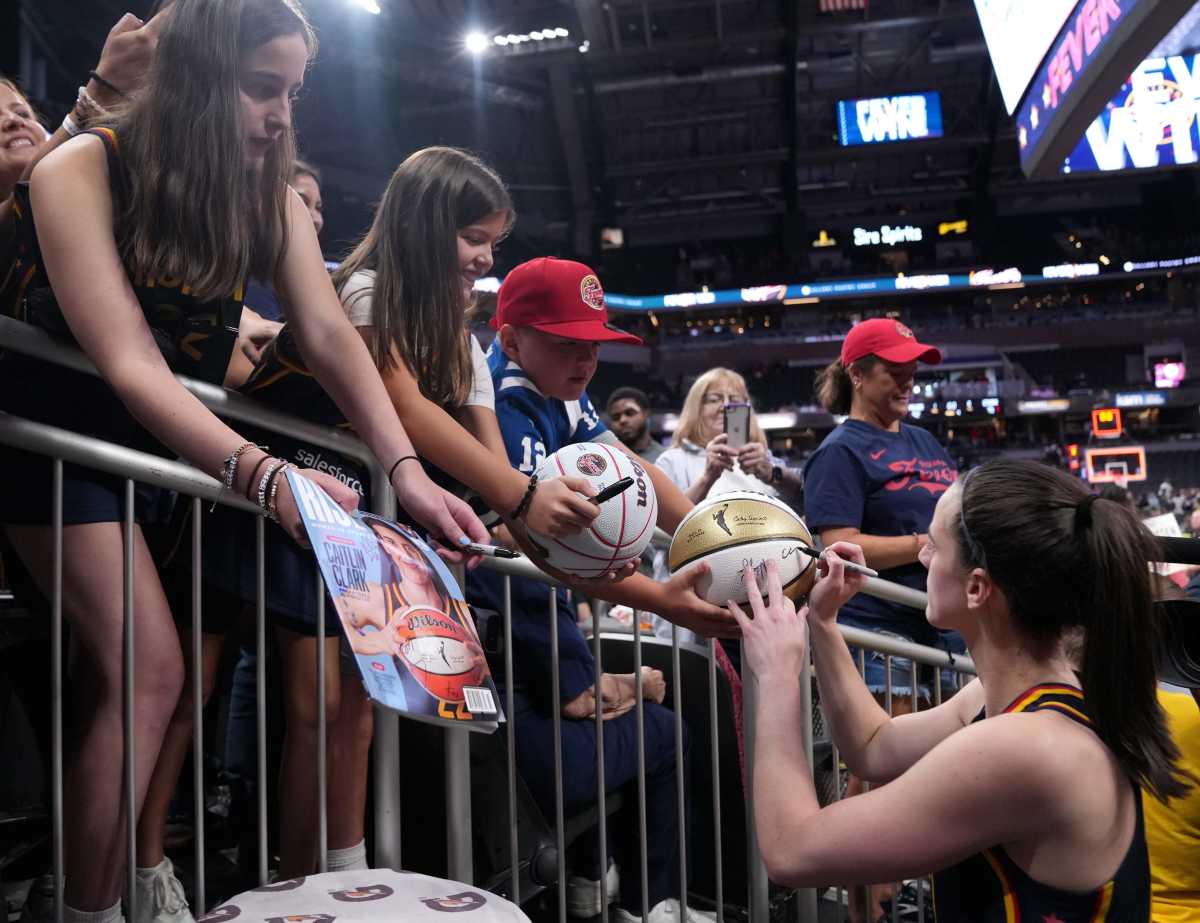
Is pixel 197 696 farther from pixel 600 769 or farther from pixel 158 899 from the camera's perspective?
pixel 600 769

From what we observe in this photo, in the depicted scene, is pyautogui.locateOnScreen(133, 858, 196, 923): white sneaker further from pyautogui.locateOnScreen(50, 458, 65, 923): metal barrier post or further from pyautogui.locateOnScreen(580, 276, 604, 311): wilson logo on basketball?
pyautogui.locateOnScreen(580, 276, 604, 311): wilson logo on basketball

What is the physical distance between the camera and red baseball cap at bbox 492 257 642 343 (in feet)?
7.04

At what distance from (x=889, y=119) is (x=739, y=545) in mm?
21245

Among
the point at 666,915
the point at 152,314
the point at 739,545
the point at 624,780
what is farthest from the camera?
the point at 666,915

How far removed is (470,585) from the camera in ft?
7.30

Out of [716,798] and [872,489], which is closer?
[716,798]

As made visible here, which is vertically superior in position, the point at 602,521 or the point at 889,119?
the point at 889,119

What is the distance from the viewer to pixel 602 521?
176 cm

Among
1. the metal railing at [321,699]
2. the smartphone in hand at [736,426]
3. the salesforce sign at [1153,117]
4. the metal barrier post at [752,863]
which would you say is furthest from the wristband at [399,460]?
the salesforce sign at [1153,117]

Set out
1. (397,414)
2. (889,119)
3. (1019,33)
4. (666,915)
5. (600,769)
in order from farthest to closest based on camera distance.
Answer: (889,119), (1019,33), (666,915), (600,769), (397,414)

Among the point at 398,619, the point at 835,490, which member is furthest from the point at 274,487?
the point at 835,490

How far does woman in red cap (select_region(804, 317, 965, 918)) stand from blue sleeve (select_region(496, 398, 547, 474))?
1.26 m

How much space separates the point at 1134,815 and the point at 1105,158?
8598 mm

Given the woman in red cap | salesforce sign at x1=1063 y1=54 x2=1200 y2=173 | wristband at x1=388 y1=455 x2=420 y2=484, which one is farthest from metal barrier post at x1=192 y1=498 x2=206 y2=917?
salesforce sign at x1=1063 y1=54 x2=1200 y2=173
